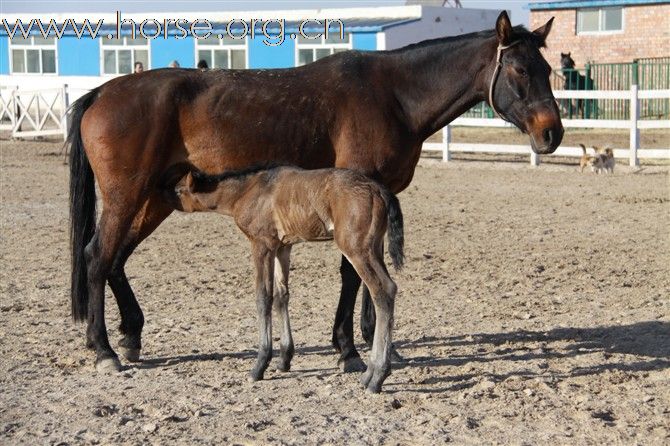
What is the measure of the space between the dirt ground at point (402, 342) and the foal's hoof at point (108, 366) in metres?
0.09

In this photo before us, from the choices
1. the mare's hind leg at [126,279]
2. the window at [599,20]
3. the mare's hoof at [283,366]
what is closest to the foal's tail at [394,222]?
the mare's hoof at [283,366]

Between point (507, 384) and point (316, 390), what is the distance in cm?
112

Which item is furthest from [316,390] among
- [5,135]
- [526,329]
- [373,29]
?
[373,29]

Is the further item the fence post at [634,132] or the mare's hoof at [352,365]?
the fence post at [634,132]

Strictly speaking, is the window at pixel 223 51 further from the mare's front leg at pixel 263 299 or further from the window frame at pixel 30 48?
the mare's front leg at pixel 263 299

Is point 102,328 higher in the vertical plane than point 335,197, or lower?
lower

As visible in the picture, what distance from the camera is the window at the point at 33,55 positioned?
41938 millimetres

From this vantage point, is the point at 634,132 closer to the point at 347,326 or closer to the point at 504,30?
the point at 504,30

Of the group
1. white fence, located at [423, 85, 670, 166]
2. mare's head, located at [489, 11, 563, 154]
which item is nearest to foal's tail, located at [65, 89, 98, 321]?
mare's head, located at [489, 11, 563, 154]

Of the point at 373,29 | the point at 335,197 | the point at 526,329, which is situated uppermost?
the point at 373,29

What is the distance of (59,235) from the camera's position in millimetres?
11984

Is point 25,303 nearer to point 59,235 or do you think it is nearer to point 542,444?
point 59,235

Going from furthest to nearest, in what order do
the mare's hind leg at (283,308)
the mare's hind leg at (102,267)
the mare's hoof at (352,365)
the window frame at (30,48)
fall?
the window frame at (30,48) < the mare's hind leg at (102,267) < the mare's hoof at (352,365) < the mare's hind leg at (283,308)

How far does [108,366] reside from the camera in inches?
264
